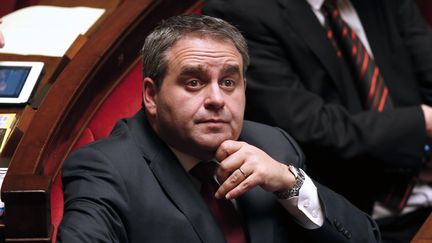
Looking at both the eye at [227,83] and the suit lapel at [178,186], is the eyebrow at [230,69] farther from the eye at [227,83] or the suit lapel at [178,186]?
the suit lapel at [178,186]

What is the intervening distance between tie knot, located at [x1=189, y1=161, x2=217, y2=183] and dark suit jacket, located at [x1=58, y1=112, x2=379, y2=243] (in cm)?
2

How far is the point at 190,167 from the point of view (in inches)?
38.7

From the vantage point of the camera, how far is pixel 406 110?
135 centimetres

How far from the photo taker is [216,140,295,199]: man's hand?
91 centimetres

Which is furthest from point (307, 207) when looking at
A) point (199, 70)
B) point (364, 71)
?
point (364, 71)

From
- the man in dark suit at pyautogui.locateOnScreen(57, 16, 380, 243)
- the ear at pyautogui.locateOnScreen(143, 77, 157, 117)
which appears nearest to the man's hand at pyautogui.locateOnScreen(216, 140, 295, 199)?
the man in dark suit at pyautogui.locateOnScreen(57, 16, 380, 243)

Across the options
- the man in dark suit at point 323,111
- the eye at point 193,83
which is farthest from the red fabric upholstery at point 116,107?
the eye at point 193,83

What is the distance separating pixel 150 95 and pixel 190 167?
99mm

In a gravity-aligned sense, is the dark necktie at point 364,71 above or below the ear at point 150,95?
below

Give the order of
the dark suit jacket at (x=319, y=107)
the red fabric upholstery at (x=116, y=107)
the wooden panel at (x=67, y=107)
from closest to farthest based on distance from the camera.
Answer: the wooden panel at (x=67, y=107), the red fabric upholstery at (x=116, y=107), the dark suit jacket at (x=319, y=107)

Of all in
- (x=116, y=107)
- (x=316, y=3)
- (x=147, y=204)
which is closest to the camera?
(x=147, y=204)

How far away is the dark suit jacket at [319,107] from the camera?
4.30ft

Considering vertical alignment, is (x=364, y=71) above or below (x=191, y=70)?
below

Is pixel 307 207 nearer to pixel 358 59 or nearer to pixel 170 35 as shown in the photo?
pixel 170 35
